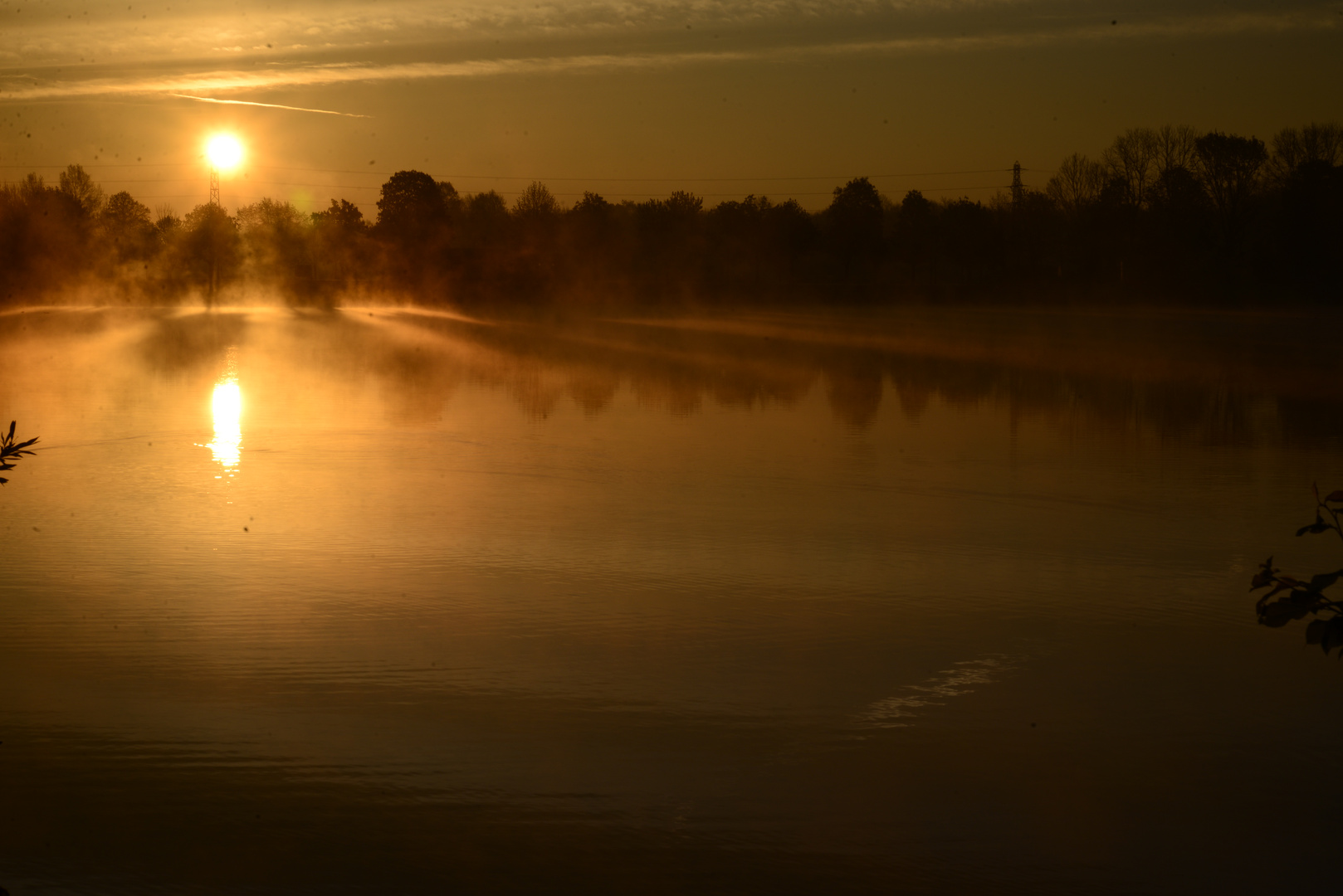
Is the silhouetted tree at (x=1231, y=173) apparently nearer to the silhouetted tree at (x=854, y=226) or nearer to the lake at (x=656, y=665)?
the silhouetted tree at (x=854, y=226)

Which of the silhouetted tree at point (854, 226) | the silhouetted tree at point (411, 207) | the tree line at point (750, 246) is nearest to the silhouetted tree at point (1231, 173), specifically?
the tree line at point (750, 246)

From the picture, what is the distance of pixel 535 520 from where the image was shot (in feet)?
30.9

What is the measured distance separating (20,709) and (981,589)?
4.99 m

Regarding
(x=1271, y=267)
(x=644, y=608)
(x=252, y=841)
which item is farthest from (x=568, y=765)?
(x=1271, y=267)

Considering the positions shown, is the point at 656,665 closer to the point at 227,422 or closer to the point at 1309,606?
the point at 1309,606

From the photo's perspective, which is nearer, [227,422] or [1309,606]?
[1309,606]

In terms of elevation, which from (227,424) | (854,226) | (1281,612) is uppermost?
(854,226)

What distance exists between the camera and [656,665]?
6.12m

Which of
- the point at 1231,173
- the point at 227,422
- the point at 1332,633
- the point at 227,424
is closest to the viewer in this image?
the point at 1332,633

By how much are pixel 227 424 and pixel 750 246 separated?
286 feet

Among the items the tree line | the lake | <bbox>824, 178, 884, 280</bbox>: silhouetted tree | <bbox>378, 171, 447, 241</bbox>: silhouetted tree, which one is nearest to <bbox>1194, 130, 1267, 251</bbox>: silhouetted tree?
the tree line

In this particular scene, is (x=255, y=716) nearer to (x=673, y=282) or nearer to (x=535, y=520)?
(x=535, y=520)

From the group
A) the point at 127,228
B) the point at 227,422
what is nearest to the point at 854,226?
the point at 127,228

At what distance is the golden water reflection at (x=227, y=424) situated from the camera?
12266mm
